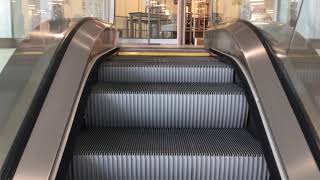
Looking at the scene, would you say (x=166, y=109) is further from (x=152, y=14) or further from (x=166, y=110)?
(x=152, y=14)

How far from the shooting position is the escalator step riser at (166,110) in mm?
2490

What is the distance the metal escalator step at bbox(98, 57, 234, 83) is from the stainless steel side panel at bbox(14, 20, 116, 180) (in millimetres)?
394

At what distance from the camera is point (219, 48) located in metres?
3.99

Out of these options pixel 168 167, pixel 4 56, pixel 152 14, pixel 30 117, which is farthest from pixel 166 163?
pixel 152 14

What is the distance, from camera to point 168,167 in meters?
1.98

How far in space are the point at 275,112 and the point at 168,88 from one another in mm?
902

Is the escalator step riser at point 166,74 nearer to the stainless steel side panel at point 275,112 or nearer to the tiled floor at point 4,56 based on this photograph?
the stainless steel side panel at point 275,112

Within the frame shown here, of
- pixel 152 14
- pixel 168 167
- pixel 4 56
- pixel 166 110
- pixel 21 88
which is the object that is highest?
pixel 152 14

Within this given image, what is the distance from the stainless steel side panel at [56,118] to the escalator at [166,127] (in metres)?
0.10

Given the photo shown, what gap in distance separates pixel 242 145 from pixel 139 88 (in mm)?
881

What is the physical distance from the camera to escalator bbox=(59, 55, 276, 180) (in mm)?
1973

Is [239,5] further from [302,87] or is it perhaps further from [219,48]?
[302,87]

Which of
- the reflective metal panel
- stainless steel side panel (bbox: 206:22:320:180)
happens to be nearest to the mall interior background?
the reflective metal panel

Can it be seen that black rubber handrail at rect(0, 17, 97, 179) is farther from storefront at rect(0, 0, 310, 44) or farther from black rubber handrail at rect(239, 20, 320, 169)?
A: black rubber handrail at rect(239, 20, 320, 169)
